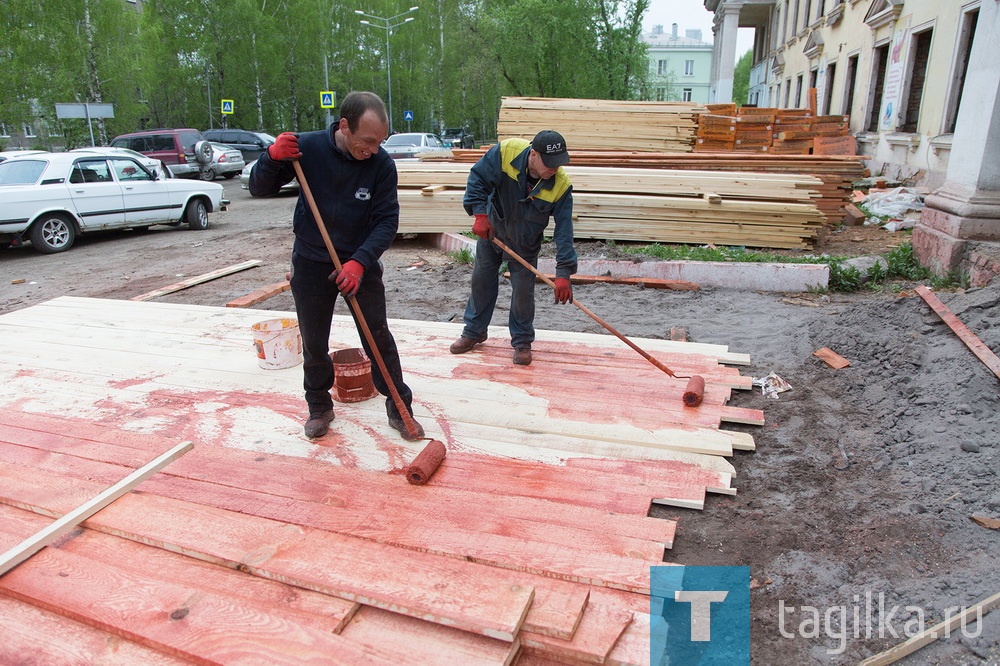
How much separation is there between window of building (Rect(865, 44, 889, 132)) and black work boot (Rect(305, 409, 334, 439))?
16.7 meters

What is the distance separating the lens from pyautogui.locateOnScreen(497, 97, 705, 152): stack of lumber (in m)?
11.3

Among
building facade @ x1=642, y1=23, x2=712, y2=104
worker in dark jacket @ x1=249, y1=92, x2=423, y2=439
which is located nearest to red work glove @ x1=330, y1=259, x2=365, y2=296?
worker in dark jacket @ x1=249, y1=92, x2=423, y2=439

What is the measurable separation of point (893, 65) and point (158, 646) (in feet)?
56.4

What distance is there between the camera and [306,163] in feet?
10.4

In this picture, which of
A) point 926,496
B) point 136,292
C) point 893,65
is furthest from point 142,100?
point 926,496

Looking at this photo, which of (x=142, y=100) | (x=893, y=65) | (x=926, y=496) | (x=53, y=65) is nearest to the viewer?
(x=926, y=496)

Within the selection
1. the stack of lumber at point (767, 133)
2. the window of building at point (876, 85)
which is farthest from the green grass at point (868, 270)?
the window of building at point (876, 85)

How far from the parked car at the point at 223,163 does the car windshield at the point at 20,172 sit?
11009mm

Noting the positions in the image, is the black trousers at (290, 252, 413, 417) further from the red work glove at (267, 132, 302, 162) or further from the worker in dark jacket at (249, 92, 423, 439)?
the red work glove at (267, 132, 302, 162)

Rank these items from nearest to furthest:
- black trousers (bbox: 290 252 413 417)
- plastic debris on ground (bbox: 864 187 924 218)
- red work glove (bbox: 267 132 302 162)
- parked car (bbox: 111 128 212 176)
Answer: red work glove (bbox: 267 132 302 162)
black trousers (bbox: 290 252 413 417)
plastic debris on ground (bbox: 864 187 924 218)
parked car (bbox: 111 128 212 176)

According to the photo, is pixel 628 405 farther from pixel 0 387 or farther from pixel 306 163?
pixel 0 387

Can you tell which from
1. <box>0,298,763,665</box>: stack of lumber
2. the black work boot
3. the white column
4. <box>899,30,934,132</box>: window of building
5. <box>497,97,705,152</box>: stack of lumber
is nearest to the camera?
<box>0,298,763,665</box>: stack of lumber

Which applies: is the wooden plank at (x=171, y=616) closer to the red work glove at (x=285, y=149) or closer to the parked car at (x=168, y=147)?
the red work glove at (x=285, y=149)

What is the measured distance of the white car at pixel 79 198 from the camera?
1016 cm
